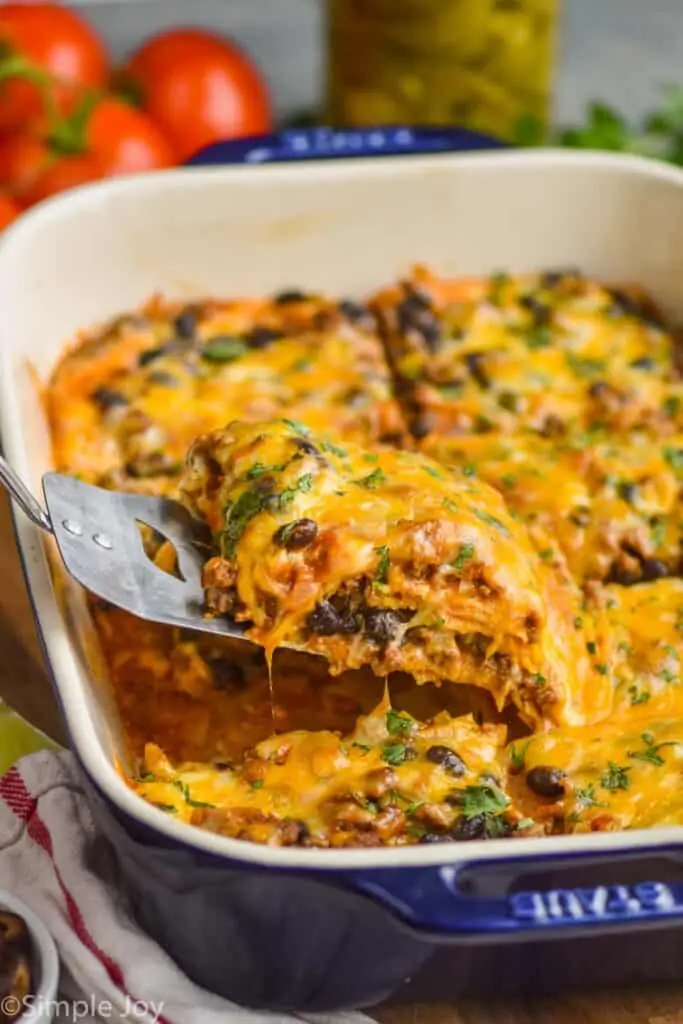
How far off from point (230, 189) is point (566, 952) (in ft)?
7.44

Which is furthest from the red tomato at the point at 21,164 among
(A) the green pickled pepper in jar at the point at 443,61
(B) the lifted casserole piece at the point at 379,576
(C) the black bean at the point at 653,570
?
(C) the black bean at the point at 653,570

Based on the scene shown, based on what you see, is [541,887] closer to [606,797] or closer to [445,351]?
[606,797]

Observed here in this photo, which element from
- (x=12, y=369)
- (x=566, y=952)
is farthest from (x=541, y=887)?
(x=12, y=369)

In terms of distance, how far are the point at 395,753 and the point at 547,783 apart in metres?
0.27

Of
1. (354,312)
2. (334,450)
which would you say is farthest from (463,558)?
(354,312)

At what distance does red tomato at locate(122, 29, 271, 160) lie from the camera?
5.52 metres

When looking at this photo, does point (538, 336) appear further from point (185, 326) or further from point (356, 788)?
point (356, 788)

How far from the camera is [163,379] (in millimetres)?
3555

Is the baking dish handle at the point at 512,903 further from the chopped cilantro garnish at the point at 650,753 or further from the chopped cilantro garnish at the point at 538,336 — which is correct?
the chopped cilantro garnish at the point at 538,336

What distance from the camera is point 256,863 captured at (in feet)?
6.91

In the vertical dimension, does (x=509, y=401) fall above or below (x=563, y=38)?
below

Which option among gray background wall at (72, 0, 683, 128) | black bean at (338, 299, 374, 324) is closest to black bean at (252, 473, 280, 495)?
black bean at (338, 299, 374, 324)

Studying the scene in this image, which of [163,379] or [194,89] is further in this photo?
[194,89]

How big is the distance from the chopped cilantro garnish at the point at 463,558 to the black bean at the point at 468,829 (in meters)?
0.49
